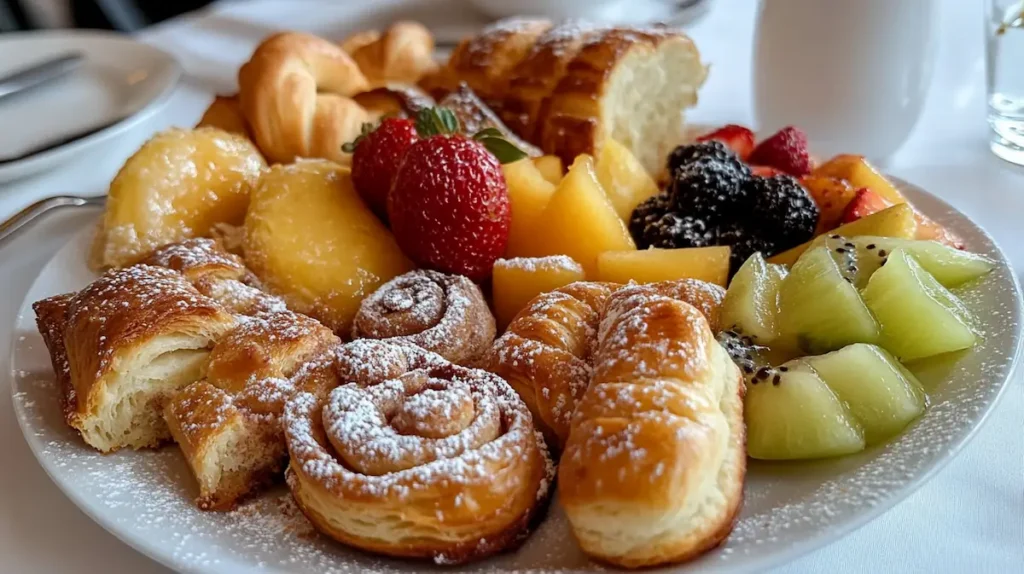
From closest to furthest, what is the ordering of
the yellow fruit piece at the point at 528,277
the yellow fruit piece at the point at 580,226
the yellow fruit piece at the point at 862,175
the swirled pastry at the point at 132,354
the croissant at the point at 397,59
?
the swirled pastry at the point at 132,354
the yellow fruit piece at the point at 528,277
the yellow fruit piece at the point at 580,226
the yellow fruit piece at the point at 862,175
the croissant at the point at 397,59

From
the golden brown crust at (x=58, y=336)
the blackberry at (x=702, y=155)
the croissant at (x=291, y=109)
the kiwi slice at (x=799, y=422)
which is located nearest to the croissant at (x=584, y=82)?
the blackberry at (x=702, y=155)

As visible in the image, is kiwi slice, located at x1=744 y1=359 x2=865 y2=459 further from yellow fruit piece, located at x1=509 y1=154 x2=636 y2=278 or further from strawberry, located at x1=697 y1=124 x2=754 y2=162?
strawberry, located at x1=697 y1=124 x2=754 y2=162

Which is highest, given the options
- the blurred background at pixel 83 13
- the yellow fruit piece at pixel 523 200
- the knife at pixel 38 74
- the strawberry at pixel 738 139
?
the strawberry at pixel 738 139

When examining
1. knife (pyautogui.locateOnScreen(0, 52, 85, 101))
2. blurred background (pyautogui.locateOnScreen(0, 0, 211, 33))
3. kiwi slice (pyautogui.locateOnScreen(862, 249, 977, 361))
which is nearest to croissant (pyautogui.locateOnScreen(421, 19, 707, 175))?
kiwi slice (pyautogui.locateOnScreen(862, 249, 977, 361))

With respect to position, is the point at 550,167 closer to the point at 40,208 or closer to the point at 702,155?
the point at 702,155

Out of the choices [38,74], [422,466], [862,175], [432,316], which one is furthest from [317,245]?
[38,74]

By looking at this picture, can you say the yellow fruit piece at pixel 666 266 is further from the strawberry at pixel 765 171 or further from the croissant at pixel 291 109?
the croissant at pixel 291 109
